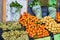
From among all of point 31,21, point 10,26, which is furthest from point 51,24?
point 10,26

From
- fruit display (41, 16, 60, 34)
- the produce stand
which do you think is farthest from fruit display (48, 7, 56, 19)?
fruit display (41, 16, 60, 34)

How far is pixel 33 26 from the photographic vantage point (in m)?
2.39

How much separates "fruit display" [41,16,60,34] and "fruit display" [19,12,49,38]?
0.29 ft

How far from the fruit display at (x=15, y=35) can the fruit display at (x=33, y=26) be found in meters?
0.11

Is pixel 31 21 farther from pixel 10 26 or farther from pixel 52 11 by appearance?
pixel 52 11

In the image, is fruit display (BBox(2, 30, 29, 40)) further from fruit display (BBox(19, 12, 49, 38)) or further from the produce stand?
fruit display (BBox(19, 12, 49, 38))

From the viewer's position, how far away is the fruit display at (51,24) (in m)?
2.48

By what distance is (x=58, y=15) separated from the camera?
286cm

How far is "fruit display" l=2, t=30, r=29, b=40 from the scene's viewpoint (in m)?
2.10

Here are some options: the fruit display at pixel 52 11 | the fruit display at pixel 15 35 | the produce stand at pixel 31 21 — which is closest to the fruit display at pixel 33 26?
the produce stand at pixel 31 21

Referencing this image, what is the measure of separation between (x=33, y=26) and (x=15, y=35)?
328mm

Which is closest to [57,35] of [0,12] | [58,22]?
[58,22]

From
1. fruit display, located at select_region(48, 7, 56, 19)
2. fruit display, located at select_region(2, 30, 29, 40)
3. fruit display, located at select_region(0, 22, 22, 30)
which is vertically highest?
fruit display, located at select_region(48, 7, 56, 19)

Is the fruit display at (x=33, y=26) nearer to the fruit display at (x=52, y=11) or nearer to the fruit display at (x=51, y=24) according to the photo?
the fruit display at (x=51, y=24)
